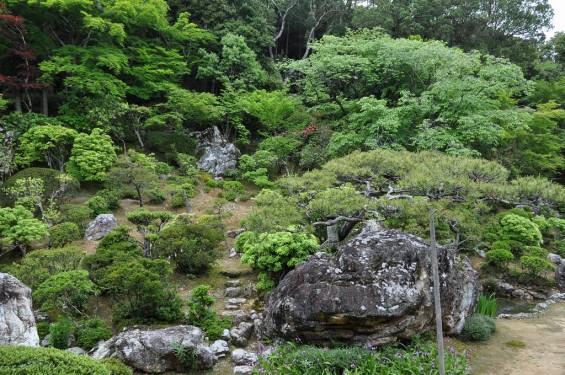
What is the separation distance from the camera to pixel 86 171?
15281mm

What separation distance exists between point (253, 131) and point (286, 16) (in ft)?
46.3

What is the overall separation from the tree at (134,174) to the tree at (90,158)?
0.45 meters

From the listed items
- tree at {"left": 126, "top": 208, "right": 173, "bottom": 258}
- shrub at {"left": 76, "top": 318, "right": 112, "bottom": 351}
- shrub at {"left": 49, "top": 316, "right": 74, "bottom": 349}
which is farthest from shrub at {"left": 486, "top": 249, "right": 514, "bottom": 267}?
shrub at {"left": 49, "top": 316, "right": 74, "bottom": 349}

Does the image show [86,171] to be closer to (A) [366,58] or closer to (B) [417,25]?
(A) [366,58]

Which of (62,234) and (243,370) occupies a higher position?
(62,234)

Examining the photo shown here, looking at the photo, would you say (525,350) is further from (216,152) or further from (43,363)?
(216,152)

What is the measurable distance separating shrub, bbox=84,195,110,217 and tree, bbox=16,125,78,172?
9.99ft

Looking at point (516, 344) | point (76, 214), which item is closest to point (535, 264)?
point (516, 344)

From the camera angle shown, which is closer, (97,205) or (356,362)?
(356,362)

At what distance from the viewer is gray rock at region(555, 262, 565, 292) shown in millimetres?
12617

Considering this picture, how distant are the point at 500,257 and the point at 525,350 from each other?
218 inches

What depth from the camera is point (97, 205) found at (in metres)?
14.0

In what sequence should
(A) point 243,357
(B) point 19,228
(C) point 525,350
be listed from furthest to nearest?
(B) point 19,228 < (C) point 525,350 < (A) point 243,357

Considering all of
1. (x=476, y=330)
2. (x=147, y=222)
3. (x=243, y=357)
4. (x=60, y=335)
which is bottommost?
(x=243, y=357)
